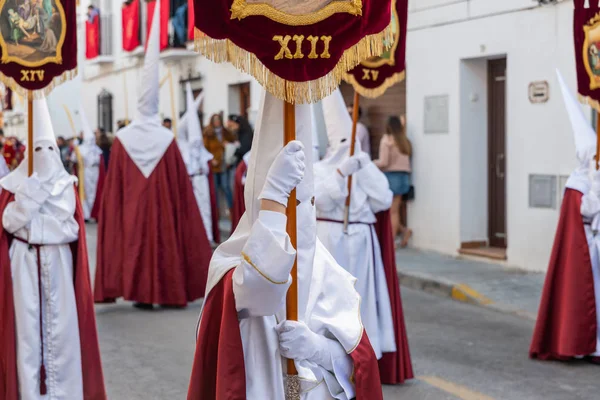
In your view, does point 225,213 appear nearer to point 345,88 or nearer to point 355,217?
point 345,88

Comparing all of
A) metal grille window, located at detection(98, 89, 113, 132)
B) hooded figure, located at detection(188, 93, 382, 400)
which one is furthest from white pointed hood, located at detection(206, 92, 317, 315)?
metal grille window, located at detection(98, 89, 113, 132)

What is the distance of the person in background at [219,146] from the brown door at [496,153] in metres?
5.58

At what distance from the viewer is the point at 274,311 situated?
11.7ft

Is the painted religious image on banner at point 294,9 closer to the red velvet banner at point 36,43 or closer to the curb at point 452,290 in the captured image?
the red velvet banner at point 36,43

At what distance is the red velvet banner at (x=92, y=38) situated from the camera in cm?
3104

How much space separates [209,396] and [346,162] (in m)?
3.58

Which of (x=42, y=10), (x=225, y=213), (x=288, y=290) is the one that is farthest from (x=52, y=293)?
(x=225, y=213)

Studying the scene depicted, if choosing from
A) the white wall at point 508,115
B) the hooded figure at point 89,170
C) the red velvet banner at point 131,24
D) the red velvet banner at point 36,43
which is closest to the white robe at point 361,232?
the red velvet banner at point 36,43

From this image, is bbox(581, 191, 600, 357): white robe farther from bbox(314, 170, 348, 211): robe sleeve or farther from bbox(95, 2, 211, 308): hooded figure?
bbox(95, 2, 211, 308): hooded figure

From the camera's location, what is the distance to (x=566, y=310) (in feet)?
25.7

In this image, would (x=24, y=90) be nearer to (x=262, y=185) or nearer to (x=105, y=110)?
(x=262, y=185)

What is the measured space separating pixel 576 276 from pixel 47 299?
397 centimetres

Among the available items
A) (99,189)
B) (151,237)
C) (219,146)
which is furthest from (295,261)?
(99,189)

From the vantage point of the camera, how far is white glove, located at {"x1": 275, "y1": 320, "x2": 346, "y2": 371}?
3.64 metres
